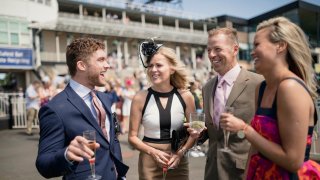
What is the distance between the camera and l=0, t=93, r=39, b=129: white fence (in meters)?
14.1

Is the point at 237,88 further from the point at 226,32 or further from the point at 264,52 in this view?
the point at 264,52

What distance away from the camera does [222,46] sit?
2875mm

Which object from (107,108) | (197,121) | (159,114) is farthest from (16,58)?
(197,121)

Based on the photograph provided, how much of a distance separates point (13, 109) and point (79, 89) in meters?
13.1

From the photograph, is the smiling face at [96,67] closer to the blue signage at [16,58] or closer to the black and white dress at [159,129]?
the black and white dress at [159,129]

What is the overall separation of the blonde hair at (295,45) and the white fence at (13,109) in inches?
545

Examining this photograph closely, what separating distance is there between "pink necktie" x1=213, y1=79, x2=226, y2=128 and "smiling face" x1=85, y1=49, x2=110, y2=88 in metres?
1.11

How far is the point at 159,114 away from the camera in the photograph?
3.26 metres

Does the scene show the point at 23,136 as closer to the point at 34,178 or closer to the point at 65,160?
the point at 34,178

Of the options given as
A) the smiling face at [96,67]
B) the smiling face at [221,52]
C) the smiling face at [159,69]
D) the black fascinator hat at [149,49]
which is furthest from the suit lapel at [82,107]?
the smiling face at [221,52]

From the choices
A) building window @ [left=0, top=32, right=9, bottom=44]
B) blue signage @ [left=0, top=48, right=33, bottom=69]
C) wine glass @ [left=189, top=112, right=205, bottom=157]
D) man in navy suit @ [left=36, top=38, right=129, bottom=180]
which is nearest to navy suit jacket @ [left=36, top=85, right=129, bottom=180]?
man in navy suit @ [left=36, top=38, right=129, bottom=180]

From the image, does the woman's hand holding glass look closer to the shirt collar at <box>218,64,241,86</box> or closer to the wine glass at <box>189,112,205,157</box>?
the wine glass at <box>189,112,205,157</box>

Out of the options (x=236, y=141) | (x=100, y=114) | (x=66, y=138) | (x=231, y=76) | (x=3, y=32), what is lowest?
(x=236, y=141)

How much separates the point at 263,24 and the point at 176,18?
51953 mm
